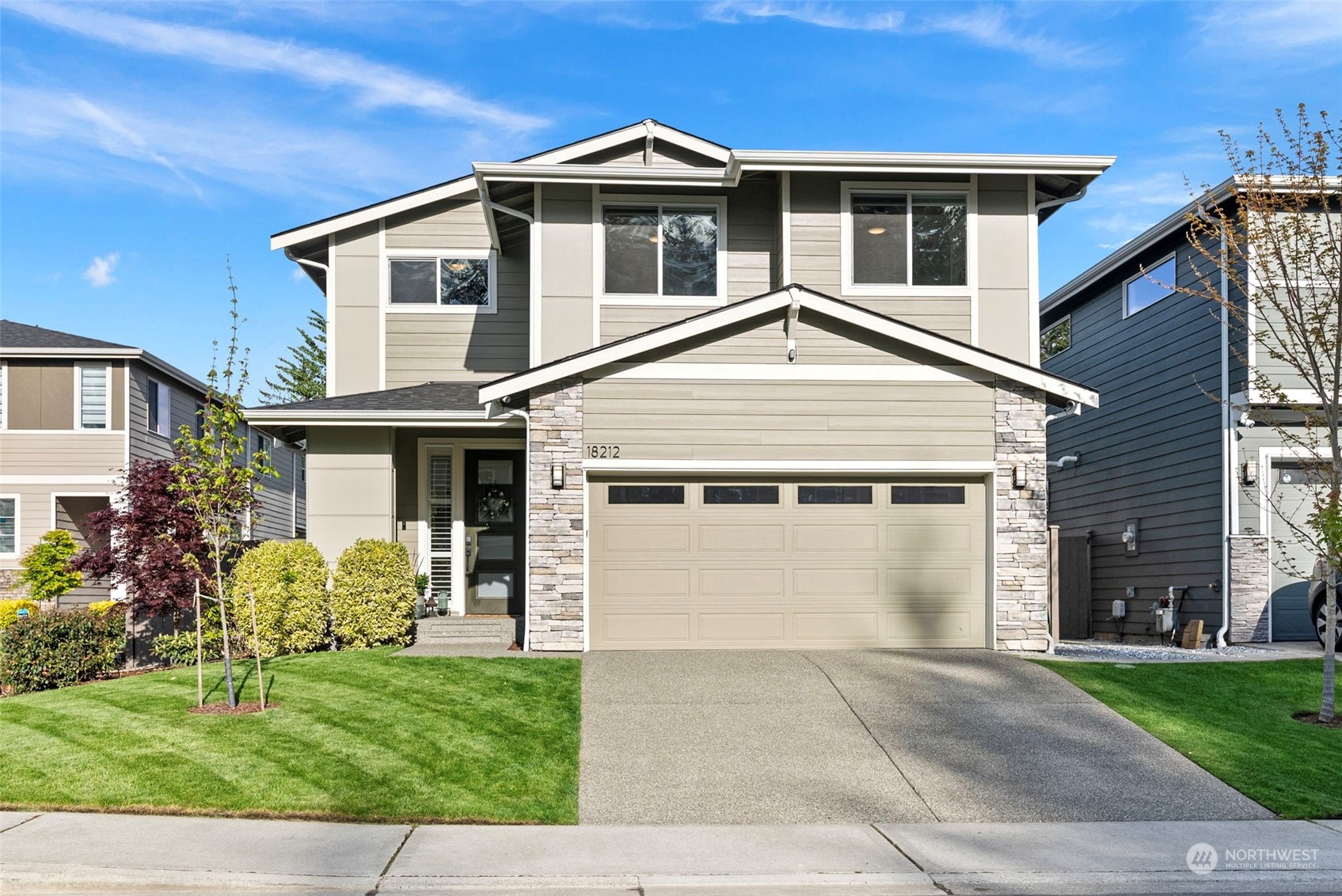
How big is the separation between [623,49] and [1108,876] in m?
13.2

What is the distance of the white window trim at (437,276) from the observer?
1584 cm

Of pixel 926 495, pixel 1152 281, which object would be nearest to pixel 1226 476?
pixel 1152 281

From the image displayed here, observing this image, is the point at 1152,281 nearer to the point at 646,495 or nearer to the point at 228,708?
the point at 646,495

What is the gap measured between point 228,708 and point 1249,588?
13.2 m

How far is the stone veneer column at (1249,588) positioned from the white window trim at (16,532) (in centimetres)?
2170

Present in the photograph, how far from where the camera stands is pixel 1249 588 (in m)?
14.6

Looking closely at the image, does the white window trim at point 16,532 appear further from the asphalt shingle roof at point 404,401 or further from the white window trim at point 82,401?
the asphalt shingle roof at point 404,401

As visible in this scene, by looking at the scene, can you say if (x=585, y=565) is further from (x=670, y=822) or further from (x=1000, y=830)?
(x=1000, y=830)

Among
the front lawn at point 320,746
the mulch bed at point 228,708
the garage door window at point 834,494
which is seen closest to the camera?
the front lawn at point 320,746

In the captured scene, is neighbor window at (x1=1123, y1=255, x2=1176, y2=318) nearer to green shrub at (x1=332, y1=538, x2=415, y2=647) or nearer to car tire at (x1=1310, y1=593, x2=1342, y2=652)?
car tire at (x1=1310, y1=593, x2=1342, y2=652)

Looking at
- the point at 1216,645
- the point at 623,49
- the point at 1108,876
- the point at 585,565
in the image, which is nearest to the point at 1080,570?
the point at 1216,645

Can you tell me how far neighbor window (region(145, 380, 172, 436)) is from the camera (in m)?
22.5

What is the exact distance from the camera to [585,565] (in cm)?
1230

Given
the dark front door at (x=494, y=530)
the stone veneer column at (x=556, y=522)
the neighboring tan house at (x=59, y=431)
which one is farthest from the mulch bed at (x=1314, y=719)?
the neighboring tan house at (x=59, y=431)
